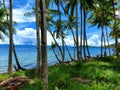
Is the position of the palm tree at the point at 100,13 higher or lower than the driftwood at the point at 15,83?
higher

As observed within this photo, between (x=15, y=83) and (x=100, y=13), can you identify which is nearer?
(x=15, y=83)

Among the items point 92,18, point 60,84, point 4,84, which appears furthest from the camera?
point 92,18

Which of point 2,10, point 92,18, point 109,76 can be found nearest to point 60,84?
point 109,76

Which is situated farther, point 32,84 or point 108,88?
point 32,84

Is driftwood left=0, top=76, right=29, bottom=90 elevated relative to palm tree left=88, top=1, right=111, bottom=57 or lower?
lower

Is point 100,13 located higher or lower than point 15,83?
higher

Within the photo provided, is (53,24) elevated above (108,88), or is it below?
above

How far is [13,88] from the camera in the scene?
15.3 meters

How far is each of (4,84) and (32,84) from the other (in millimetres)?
2282

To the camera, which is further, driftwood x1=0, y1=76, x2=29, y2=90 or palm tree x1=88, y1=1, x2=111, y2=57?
palm tree x1=88, y1=1, x2=111, y2=57

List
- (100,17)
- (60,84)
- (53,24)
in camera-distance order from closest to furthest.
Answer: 1. (60,84)
2. (53,24)
3. (100,17)

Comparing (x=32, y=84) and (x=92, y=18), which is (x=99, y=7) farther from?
(x=32, y=84)

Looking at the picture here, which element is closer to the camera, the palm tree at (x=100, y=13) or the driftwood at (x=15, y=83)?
the driftwood at (x=15, y=83)

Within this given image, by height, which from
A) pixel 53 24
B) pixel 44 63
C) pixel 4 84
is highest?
pixel 53 24
